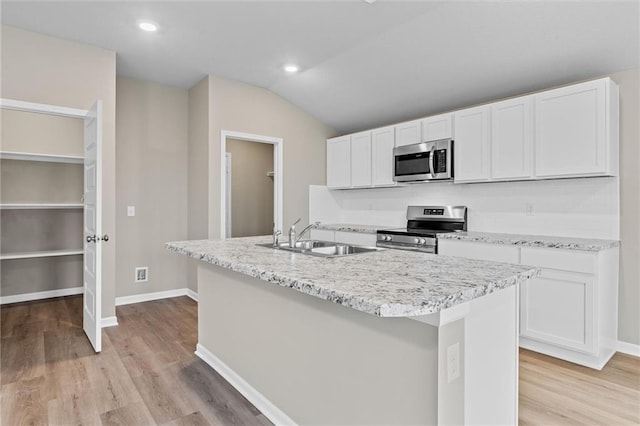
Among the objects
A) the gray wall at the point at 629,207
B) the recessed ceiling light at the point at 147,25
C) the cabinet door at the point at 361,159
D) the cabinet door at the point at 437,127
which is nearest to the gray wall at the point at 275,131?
the cabinet door at the point at 361,159

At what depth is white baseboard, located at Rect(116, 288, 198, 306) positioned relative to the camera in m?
4.18

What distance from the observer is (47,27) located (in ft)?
10.1

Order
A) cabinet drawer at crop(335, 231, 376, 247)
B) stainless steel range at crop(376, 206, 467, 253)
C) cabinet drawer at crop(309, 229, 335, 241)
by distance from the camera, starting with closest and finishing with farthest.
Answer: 1. stainless steel range at crop(376, 206, 467, 253)
2. cabinet drawer at crop(335, 231, 376, 247)
3. cabinet drawer at crop(309, 229, 335, 241)

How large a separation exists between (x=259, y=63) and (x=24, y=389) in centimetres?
330

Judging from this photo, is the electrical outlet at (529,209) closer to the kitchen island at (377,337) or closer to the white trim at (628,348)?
the white trim at (628,348)

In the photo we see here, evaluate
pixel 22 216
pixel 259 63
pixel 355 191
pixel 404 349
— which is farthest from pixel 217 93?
pixel 404 349

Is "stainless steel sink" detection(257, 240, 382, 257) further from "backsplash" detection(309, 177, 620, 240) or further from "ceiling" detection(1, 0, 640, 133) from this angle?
"backsplash" detection(309, 177, 620, 240)

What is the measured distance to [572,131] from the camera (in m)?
2.88

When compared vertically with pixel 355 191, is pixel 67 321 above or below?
below

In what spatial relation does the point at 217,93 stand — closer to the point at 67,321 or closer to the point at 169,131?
the point at 169,131

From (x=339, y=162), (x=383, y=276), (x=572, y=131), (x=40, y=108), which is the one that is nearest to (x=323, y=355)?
(x=383, y=276)

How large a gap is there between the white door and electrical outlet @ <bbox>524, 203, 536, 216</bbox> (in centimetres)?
362

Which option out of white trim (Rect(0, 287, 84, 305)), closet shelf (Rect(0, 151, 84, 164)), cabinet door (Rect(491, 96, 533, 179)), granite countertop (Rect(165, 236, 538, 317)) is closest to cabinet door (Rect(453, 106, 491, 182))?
cabinet door (Rect(491, 96, 533, 179))

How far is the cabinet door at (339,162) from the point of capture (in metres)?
4.95
